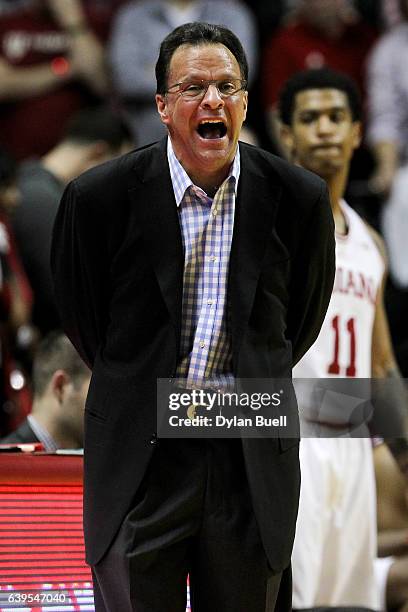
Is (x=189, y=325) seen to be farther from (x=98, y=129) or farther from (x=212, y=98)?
(x=98, y=129)

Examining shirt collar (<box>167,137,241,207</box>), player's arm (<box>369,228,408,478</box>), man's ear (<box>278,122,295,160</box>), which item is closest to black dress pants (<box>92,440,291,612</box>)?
shirt collar (<box>167,137,241,207</box>)

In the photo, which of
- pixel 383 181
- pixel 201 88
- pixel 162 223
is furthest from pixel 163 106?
pixel 383 181

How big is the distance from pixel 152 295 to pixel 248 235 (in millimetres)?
273

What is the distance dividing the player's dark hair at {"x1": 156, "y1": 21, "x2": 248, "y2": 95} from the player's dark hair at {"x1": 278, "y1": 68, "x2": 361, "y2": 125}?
2.01m

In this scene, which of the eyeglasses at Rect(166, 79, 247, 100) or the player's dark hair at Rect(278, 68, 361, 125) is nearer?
the eyeglasses at Rect(166, 79, 247, 100)

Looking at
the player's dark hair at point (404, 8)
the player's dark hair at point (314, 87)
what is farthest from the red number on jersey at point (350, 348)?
the player's dark hair at point (404, 8)

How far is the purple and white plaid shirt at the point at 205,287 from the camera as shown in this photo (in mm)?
3084

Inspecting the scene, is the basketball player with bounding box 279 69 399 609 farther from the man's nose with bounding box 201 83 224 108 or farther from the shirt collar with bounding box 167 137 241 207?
the man's nose with bounding box 201 83 224 108

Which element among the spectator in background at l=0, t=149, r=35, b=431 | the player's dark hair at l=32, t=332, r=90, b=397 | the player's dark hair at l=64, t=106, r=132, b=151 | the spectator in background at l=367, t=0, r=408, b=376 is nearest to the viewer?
the player's dark hair at l=32, t=332, r=90, b=397

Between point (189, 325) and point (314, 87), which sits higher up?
point (314, 87)

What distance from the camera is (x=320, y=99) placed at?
5.16 m

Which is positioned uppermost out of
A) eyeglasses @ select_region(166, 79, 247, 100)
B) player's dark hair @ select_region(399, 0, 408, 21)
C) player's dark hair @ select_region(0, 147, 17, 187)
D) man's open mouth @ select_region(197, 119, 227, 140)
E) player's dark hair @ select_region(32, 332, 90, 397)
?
player's dark hair @ select_region(399, 0, 408, 21)

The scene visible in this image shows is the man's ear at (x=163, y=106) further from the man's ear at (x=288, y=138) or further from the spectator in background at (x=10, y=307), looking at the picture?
the spectator in background at (x=10, y=307)

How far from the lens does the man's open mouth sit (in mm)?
3133
